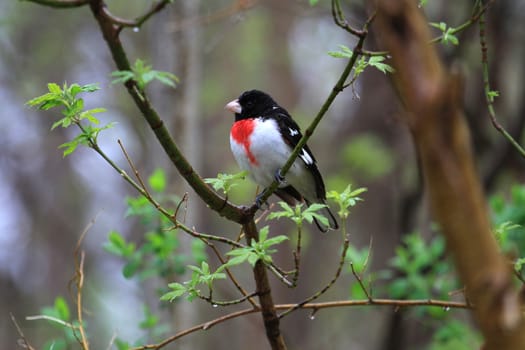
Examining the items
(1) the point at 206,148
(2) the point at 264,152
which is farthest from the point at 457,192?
(1) the point at 206,148

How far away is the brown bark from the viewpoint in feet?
3.68

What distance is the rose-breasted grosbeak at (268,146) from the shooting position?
414 cm

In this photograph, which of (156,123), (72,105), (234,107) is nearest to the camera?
(156,123)

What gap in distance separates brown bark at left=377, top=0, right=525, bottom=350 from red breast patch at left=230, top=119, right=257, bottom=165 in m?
3.02

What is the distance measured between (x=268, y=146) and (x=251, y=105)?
0.46m

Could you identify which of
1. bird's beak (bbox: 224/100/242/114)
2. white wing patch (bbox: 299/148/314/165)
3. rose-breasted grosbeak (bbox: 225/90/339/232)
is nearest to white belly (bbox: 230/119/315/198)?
rose-breasted grosbeak (bbox: 225/90/339/232)

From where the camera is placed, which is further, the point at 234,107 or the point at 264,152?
the point at 234,107

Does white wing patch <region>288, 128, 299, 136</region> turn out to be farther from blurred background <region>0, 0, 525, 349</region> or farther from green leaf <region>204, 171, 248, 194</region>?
green leaf <region>204, 171, 248, 194</region>

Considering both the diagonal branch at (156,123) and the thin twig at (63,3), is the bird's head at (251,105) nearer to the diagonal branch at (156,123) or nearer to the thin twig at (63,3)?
the diagonal branch at (156,123)

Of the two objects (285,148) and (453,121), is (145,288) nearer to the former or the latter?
(285,148)

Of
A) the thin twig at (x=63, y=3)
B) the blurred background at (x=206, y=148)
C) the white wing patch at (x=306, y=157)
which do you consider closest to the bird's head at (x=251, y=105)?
the white wing patch at (x=306, y=157)

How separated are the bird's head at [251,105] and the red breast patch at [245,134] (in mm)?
151

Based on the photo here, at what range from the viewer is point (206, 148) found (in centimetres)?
1129

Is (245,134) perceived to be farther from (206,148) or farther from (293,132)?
(206,148)
